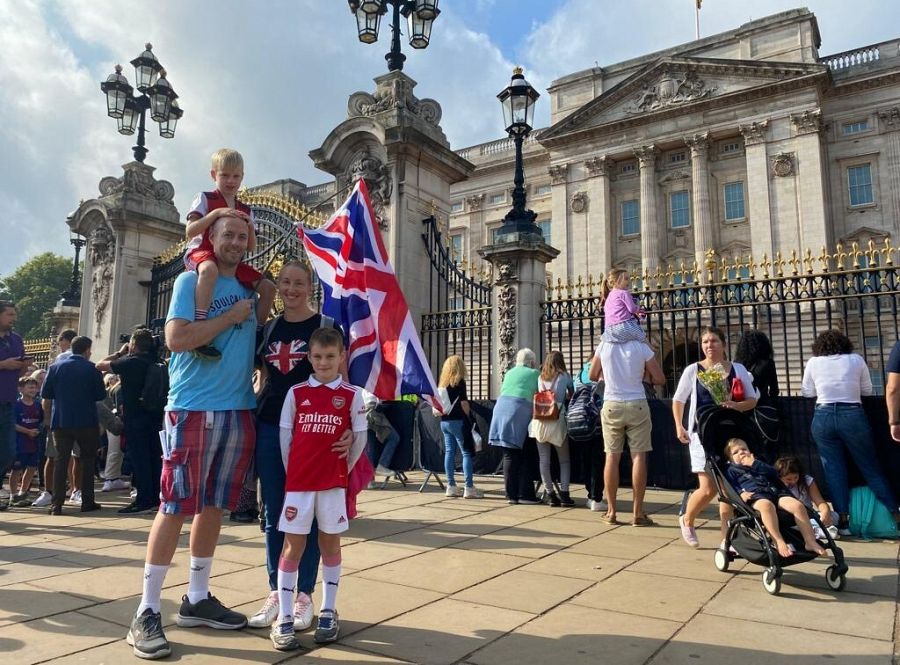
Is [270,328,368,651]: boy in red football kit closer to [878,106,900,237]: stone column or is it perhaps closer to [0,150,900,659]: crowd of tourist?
[0,150,900,659]: crowd of tourist

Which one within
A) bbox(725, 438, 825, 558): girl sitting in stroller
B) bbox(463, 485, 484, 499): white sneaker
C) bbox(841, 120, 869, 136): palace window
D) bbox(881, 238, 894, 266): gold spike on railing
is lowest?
bbox(463, 485, 484, 499): white sneaker

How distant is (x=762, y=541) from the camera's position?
161 inches

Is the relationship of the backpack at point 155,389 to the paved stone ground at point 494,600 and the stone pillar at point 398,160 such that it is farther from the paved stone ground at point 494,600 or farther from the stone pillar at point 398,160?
the stone pillar at point 398,160

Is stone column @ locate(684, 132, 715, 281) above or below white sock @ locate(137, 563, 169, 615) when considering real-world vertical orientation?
above

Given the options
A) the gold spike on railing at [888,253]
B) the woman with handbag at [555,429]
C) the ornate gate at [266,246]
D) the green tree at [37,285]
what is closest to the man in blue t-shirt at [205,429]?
the woman with handbag at [555,429]

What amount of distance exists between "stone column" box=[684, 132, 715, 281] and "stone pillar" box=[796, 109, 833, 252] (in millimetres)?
3907

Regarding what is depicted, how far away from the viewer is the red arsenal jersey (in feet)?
10.3

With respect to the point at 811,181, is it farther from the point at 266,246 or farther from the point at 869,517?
the point at 869,517

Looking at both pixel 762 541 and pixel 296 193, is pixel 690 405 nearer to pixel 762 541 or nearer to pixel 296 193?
pixel 762 541

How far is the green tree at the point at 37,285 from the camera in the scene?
63.9 m

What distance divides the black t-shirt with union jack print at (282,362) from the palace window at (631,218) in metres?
34.7

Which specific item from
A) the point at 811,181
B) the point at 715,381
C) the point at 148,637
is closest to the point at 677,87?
the point at 811,181

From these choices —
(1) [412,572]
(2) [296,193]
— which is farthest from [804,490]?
(2) [296,193]

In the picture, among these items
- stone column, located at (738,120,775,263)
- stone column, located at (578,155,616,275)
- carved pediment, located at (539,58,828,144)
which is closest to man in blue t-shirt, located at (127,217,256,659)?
stone column, located at (738,120,775,263)
